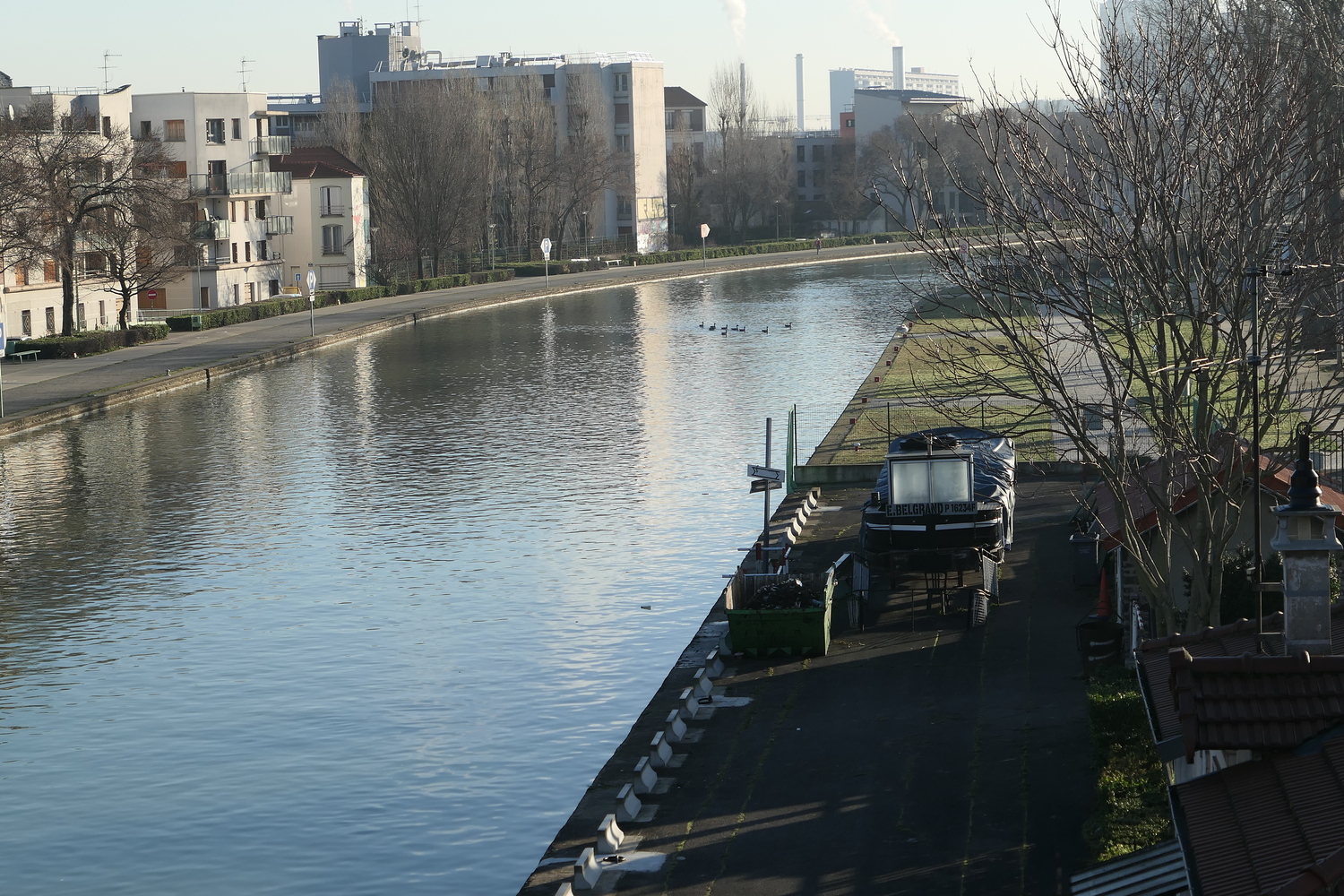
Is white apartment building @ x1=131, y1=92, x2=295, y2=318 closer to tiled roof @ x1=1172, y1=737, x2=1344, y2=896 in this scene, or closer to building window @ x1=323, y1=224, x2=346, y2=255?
building window @ x1=323, y1=224, x2=346, y2=255

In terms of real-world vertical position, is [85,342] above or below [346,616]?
above

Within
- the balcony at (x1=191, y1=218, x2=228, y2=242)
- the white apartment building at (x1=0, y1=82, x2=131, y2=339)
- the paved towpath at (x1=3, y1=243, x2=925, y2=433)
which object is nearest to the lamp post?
the paved towpath at (x1=3, y1=243, x2=925, y2=433)

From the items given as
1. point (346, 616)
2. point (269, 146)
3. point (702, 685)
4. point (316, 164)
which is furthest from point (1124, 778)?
point (316, 164)

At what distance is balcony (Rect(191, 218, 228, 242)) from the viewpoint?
8456 centimetres

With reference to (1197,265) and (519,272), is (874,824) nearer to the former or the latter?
(1197,265)

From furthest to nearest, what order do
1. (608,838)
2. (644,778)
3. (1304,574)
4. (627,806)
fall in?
1. (644,778)
2. (627,806)
3. (608,838)
4. (1304,574)

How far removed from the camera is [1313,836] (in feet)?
29.7

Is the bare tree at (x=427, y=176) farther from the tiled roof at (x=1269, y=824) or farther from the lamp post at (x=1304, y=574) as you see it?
the tiled roof at (x=1269, y=824)

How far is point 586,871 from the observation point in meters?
15.1

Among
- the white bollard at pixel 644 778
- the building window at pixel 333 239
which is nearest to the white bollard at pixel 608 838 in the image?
the white bollard at pixel 644 778

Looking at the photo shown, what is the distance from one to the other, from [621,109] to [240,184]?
204ft

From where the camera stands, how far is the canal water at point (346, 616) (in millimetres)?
18578

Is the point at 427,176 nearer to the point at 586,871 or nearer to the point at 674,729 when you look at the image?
the point at 674,729

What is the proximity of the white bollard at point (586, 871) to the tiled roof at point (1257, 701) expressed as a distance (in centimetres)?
657
